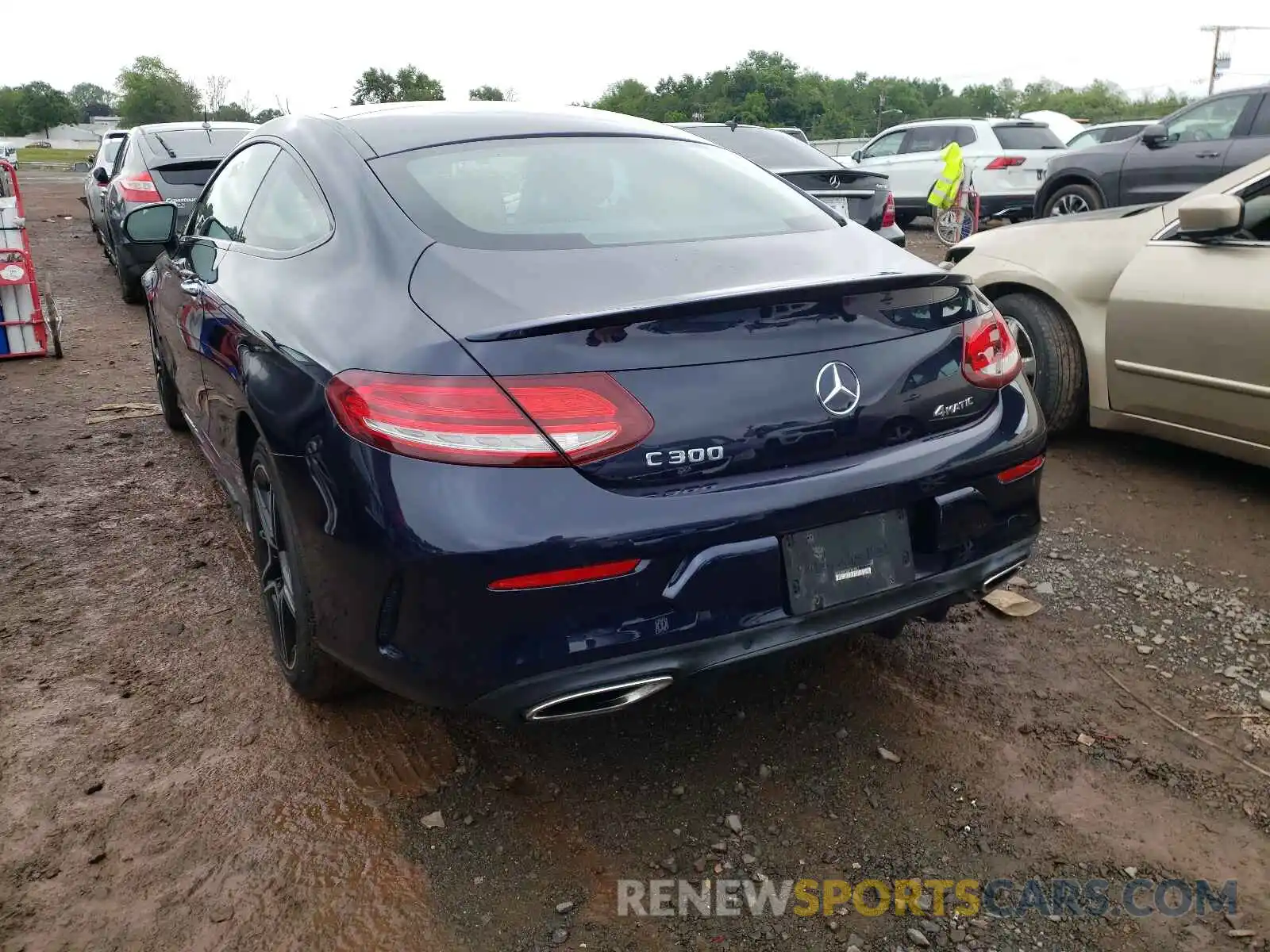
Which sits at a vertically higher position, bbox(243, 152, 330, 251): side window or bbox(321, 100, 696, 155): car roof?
bbox(321, 100, 696, 155): car roof

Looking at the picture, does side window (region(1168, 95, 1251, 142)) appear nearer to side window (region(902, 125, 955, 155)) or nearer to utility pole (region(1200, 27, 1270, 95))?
side window (region(902, 125, 955, 155))

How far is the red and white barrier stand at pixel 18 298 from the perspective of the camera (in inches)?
277

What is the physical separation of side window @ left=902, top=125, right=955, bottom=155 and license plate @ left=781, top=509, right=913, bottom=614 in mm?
13856

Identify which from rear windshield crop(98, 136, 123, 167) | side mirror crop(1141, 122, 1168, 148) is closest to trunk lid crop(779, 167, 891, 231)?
side mirror crop(1141, 122, 1168, 148)

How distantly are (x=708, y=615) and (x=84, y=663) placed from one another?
212cm

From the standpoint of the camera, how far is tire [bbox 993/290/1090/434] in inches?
176

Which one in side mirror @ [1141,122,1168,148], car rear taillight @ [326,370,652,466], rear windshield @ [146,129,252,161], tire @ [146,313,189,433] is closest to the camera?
car rear taillight @ [326,370,652,466]

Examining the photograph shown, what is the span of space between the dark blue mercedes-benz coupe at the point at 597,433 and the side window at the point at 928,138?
13.3 metres

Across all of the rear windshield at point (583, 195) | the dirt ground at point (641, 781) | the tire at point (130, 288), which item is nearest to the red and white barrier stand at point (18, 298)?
the tire at point (130, 288)

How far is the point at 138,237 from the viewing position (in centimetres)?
405

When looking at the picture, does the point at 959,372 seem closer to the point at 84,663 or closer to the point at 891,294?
the point at 891,294

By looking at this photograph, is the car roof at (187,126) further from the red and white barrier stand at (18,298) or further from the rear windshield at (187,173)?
the red and white barrier stand at (18,298)

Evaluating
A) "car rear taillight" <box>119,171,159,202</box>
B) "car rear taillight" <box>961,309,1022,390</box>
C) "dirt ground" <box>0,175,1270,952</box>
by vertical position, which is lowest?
"dirt ground" <box>0,175,1270,952</box>

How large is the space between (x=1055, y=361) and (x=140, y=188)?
717 cm
